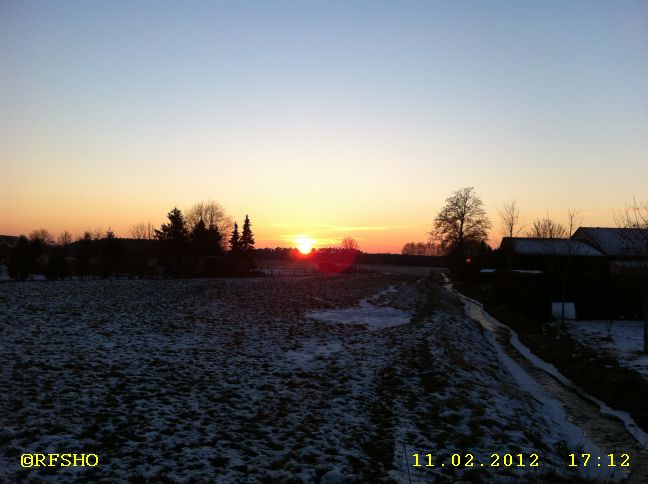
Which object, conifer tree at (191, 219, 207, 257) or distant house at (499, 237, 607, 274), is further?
conifer tree at (191, 219, 207, 257)

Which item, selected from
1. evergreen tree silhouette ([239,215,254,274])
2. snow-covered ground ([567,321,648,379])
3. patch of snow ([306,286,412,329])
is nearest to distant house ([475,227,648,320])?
snow-covered ground ([567,321,648,379])

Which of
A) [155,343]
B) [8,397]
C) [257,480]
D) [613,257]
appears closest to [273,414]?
[257,480]

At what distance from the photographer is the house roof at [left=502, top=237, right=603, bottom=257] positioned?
152ft

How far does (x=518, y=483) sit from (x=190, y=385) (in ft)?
24.8

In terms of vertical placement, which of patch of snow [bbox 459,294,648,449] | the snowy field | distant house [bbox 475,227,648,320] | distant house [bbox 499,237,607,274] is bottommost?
patch of snow [bbox 459,294,648,449]

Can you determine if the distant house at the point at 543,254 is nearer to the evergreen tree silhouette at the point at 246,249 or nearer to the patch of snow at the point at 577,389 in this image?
the patch of snow at the point at 577,389

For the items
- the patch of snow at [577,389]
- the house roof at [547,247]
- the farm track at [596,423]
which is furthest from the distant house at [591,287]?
the house roof at [547,247]

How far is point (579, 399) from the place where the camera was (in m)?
11.9

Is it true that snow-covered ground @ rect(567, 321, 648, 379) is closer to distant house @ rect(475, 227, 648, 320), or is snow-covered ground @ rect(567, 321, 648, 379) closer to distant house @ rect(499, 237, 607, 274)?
distant house @ rect(475, 227, 648, 320)

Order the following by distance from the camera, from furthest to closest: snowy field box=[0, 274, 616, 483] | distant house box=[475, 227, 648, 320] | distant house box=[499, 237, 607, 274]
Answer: distant house box=[499, 237, 607, 274]
distant house box=[475, 227, 648, 320]
snowy field box=[0, 274, 616, 483]

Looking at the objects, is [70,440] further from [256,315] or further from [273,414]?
[256,315]

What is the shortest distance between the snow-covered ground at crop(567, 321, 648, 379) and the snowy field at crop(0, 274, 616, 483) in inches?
152

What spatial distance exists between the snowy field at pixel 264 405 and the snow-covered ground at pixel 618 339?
3.86 m

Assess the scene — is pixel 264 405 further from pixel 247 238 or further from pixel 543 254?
pixel 247 238
